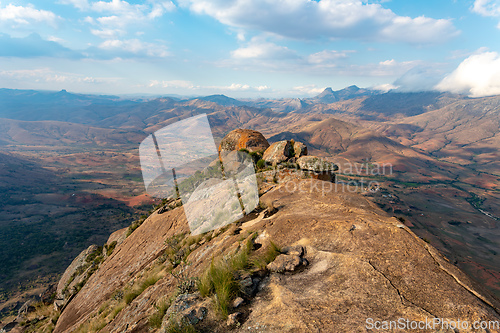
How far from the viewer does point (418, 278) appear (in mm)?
5266

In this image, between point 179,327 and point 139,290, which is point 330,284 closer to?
point 179,327

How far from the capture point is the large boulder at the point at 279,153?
792 inches

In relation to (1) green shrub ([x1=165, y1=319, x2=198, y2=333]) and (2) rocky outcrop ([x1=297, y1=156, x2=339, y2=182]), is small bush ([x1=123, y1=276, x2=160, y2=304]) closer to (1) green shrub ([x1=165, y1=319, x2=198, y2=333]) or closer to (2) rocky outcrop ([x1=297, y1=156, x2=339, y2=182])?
(1) green shrub ([x1=165, y1=319, x2=198, y2=333])

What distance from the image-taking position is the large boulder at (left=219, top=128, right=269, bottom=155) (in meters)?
24.7

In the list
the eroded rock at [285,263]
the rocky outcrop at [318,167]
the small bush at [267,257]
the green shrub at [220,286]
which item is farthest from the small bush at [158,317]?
the rocky outcrop at [318,167]

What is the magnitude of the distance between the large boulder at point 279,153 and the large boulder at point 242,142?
313 cm

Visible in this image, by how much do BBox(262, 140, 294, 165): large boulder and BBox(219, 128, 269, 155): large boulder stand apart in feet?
10.3

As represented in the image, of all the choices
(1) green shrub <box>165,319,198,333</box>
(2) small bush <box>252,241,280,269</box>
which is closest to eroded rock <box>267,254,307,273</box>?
(2) small bush <box>252,241,280,269</box>

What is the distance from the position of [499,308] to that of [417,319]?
225 cm

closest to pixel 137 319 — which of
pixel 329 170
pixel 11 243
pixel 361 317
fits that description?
pixel 361 317

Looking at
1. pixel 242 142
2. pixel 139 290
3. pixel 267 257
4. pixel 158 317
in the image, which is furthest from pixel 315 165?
pixel 158 317

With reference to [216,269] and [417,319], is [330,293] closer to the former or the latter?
[417,319]

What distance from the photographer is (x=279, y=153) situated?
20516 mm

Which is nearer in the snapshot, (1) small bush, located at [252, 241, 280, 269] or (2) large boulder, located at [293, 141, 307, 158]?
(1) small bush, located at [252, 241, 280, 269]
